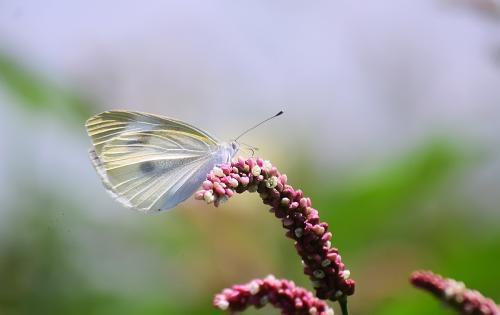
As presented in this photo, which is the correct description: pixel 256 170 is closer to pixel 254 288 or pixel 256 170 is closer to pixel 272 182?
pixel 272 182

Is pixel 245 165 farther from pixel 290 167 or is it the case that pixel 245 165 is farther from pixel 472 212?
pixel 290 167

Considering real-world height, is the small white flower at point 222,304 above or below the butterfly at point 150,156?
below

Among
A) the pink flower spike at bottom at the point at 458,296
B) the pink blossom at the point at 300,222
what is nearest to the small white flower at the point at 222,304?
the pink blossom at the point at 300,222

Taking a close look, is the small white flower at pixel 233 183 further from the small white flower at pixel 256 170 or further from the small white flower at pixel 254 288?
the small white flower at pixel 254 288

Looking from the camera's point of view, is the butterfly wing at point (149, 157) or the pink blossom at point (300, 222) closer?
the pink blossom at point (300, 222)

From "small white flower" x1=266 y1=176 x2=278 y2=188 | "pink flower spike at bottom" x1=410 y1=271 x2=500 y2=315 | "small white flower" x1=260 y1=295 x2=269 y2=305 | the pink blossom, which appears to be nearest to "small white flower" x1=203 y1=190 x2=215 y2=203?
the pink blossom

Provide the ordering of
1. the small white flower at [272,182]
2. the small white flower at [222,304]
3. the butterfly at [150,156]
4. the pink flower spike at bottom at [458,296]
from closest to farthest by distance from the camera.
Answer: the pink flower spike at bottom at [458,296], the small white flower at [222,304], the small white flower at [272,182], the butterfly at [150,156]

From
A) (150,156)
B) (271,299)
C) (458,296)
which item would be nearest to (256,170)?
(271,299)
